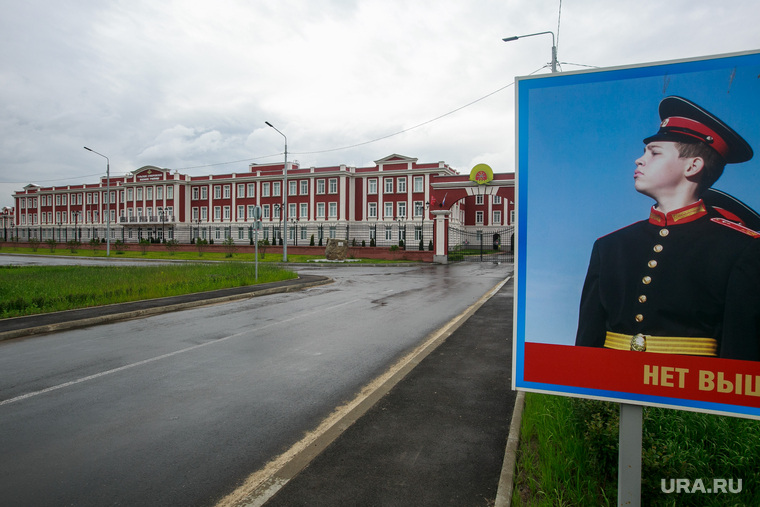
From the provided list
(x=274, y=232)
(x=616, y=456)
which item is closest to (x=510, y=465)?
(x=616, y=456)

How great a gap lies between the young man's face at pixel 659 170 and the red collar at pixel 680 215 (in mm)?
93

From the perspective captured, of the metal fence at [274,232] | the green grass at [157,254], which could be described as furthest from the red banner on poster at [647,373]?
the metal fence at [274,232]

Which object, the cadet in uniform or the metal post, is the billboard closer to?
the cadet in uniform

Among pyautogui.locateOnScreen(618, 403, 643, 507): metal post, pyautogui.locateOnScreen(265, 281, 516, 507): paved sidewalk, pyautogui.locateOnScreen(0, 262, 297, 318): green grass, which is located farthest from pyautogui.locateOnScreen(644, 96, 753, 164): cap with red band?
pyautogui.locateOnScreen(0, 262, 297, 318): green grass

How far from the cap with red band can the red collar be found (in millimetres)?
249

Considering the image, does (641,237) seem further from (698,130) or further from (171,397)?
(171,397)

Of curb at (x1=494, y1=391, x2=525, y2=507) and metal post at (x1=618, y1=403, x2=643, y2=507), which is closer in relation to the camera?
metal post at (x1=618, y1=403, x2=643, y2=507)

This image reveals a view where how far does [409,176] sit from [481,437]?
191ft

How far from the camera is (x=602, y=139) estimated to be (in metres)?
2.53

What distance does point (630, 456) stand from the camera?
8.27 ft

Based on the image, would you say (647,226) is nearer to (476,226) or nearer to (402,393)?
(402,393)

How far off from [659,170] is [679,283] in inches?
23.1

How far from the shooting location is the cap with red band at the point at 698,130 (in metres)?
2.22

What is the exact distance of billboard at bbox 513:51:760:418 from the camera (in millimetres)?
2211
